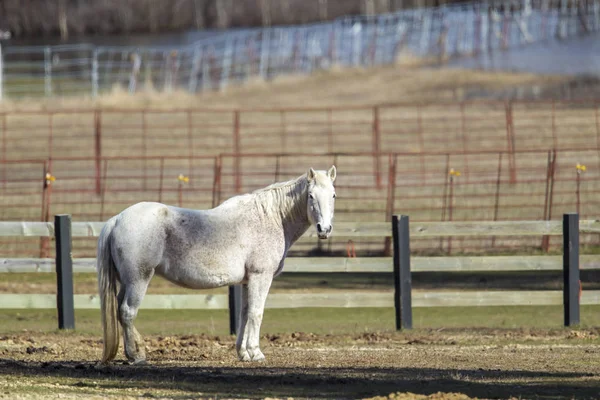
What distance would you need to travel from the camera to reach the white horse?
8.30m

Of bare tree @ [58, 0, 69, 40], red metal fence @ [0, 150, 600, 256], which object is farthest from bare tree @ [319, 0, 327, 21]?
red metal fence @ [0, 150, 600, 256]

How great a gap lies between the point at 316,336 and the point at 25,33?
3073cm

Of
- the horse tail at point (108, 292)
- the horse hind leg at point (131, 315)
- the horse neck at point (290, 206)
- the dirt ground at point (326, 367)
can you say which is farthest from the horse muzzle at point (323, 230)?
the horse tail at point (108, 292)

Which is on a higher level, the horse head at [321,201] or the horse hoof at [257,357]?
the horse head at [321,201]

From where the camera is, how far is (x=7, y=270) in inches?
435

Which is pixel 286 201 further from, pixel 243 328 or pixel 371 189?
pixel 371 189

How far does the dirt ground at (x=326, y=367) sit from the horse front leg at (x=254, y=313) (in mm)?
137

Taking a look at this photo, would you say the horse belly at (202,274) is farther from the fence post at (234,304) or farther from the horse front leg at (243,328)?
the fence post at (234,304)

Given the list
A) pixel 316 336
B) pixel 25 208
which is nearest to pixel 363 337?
pixel 316 336

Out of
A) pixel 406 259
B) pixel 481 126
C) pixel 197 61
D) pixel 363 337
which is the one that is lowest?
pixel 363 337

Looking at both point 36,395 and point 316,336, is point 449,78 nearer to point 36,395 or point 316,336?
point 316,336

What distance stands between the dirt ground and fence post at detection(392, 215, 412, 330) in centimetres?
29

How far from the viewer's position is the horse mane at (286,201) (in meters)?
8.70

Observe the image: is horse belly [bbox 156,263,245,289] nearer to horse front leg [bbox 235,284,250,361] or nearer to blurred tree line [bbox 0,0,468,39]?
horse front leg [bbox 235,284,250,361]
